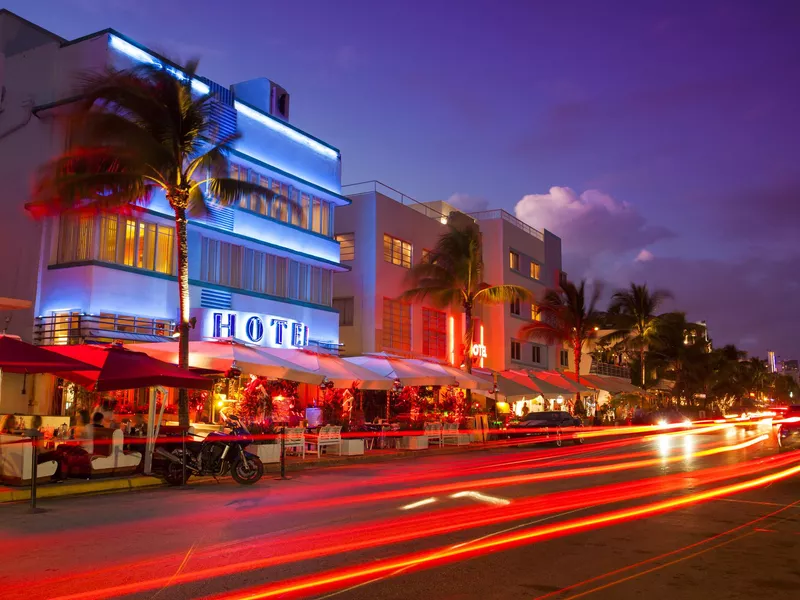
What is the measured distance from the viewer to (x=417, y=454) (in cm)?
2714

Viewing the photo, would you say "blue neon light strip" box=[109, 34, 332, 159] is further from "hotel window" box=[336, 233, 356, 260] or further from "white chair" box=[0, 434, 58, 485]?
"white chair" box=[0, 434, 58, 485]

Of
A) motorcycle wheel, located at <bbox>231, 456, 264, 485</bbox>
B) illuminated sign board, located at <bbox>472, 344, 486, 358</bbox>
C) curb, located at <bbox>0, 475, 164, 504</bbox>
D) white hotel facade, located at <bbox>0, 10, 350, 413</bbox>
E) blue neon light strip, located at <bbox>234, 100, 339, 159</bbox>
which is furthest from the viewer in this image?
illuminated sign board, located at <bbox>472, 344, 486, 358</bbox>

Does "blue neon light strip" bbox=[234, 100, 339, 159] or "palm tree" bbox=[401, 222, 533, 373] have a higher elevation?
"blue neon light strip" bbox=[234, 100, 339, 159]

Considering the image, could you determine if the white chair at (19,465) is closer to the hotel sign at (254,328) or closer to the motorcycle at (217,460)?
the motorcycle at (217,460)

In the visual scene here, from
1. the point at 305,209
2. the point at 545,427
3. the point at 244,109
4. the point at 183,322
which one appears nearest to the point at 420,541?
the point at 183,322

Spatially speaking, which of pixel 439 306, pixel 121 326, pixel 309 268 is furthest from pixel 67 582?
pixel 439 306

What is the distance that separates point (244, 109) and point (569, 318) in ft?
89.5

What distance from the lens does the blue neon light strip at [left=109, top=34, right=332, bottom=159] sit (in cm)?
2369

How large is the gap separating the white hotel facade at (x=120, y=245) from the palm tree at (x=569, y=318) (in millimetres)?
22920

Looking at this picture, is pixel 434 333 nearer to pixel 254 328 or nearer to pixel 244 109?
pixel 254 328

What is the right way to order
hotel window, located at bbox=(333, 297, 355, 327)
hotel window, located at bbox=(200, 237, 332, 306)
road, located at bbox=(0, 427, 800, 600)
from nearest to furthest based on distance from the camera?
road, located at bbox=(0, 427, 800, 600) → hotel window, located at bbox=(200, 237, 332, 306) → hotel window, located at bbox=(333, 297, 355, 327)

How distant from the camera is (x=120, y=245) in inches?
923

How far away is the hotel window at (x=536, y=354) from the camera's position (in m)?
51.4

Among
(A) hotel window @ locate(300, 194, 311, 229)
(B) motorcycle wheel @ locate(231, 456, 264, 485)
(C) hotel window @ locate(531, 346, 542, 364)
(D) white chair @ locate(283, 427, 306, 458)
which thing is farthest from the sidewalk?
(C) hotel window @ locate(531, 346, 542, 364)
